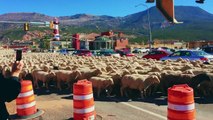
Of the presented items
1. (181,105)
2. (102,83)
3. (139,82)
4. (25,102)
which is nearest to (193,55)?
(139,82)

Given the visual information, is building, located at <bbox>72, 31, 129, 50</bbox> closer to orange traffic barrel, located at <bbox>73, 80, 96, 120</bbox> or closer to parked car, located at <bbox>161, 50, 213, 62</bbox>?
parked car, located at <bbox>161, 50, 213, 62</bbox>

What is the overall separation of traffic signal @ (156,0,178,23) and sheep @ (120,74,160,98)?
121 inches

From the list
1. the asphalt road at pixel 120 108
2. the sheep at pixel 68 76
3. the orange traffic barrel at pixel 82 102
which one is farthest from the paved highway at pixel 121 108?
the sheep at pixel 68 76

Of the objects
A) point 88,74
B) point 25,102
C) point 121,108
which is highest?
point 88,74

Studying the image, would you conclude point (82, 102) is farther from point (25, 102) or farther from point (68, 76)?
point (68, 76)

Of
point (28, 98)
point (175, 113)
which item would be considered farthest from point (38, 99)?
point (175, 113)

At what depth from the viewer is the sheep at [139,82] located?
38.1 feet

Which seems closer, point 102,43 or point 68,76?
point 68,76

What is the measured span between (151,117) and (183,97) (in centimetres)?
262

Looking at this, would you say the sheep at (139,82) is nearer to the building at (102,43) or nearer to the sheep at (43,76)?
the sheep at (43,76)

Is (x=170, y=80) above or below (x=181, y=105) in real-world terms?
below

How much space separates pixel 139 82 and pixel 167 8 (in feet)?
12.7

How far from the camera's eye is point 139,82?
11.6 metres

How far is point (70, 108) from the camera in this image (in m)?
10.1
